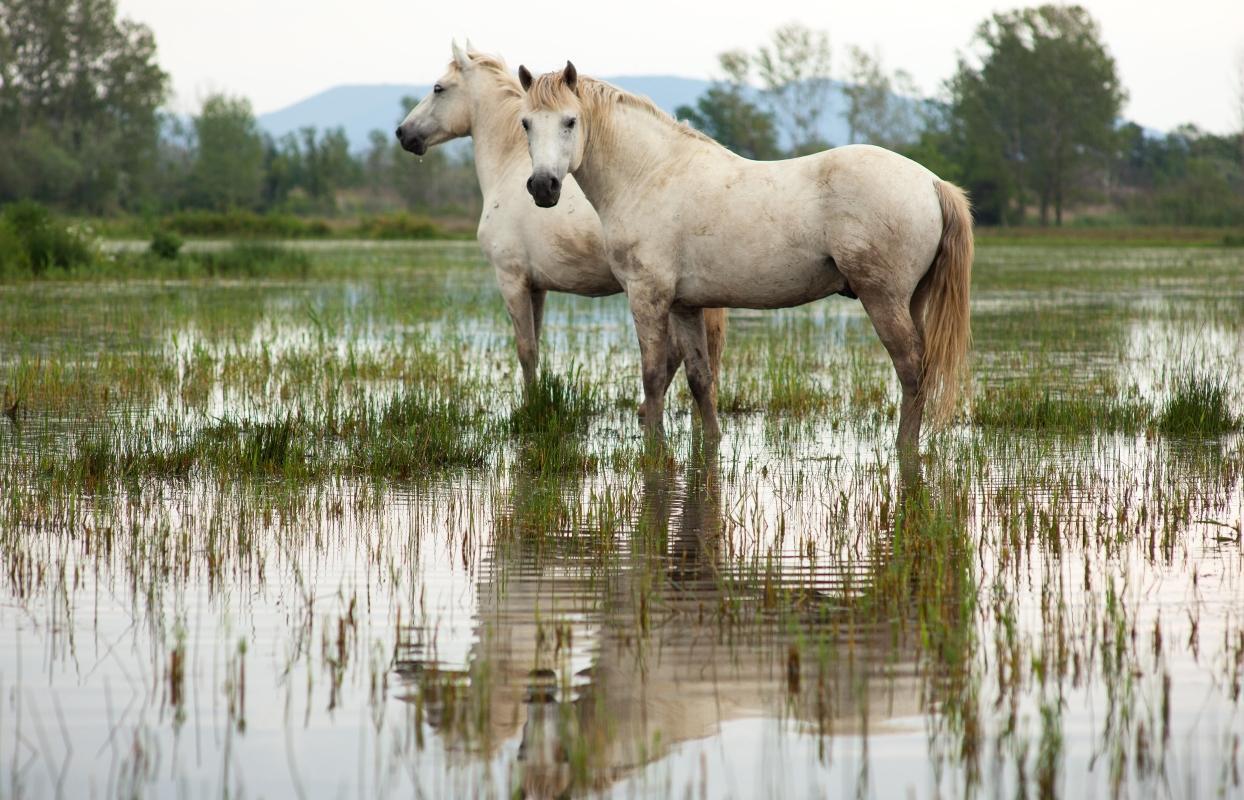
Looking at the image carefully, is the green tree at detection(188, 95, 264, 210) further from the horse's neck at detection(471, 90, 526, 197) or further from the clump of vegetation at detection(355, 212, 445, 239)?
the horse's neck at detection(471, 90, 526, 197)

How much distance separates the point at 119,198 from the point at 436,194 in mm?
20643

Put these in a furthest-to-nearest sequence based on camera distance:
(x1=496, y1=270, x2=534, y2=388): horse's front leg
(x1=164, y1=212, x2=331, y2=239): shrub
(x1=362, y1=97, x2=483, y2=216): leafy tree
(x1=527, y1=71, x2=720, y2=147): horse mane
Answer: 1. (x1=362, y1=97, x2=483, y2=216): leafy tree
2. (x1=164, y1=212, x2=331, y2=239): shrub
3. (x1=496, y1=270, x2=534, y2=388): horse's front leg
4. (x1=527, y1=71, x2=720, y2=147): horse mane

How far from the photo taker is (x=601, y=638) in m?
3.90

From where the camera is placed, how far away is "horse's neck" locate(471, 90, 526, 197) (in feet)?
29.5

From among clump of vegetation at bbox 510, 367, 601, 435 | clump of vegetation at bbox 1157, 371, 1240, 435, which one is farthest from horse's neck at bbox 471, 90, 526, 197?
clump of vegetation at bbox 1157, 371, 1240, 435

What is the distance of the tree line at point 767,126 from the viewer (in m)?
66.3

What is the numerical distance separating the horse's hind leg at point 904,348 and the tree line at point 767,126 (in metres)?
56.0

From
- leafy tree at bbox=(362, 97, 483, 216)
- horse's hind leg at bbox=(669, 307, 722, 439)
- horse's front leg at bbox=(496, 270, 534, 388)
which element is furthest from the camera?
leafy tree at bbox=(362, 97, 483, 216)

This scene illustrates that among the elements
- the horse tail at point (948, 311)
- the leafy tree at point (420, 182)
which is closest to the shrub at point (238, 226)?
the leafy tree at point (420, 182)

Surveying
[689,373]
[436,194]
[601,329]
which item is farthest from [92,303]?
[436,194]

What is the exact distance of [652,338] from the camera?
749 cm

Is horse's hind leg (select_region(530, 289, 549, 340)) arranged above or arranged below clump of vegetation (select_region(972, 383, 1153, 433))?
above

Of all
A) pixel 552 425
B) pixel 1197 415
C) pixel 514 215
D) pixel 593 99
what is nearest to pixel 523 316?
pixel 514 215

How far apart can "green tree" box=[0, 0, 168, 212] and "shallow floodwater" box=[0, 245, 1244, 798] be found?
63.5 meters
